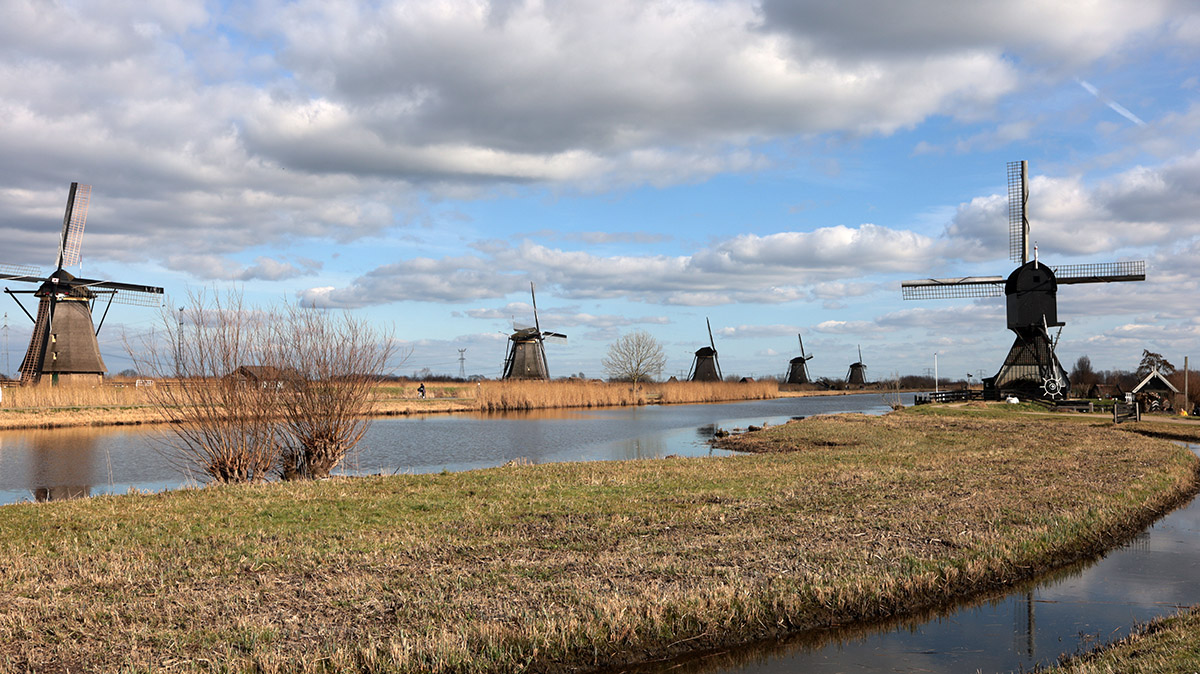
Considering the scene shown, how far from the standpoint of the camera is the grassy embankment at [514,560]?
5879 mm

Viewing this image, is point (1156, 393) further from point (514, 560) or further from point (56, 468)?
point (56, 468)

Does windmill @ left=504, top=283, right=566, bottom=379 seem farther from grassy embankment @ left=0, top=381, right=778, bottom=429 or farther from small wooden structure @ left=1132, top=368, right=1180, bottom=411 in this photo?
small wooden structure @ left=1132, top=368, right=1180, bottom=411

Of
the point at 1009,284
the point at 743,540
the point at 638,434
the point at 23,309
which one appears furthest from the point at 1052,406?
the point at 23,309

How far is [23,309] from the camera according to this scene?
150 feet

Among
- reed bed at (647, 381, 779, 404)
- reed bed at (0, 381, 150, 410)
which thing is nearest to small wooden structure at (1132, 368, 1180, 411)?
reed bed at (647, 381, 779, 404)

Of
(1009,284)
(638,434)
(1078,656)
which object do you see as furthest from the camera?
(1009,284)

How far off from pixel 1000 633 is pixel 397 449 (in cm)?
2093

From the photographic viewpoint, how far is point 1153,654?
550 cm

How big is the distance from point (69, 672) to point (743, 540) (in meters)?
6.25

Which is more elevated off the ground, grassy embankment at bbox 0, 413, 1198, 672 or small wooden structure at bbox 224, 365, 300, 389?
small wooden structure at bbox 224, 365, 300, 389

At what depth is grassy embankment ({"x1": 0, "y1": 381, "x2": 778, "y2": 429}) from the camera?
116 feet

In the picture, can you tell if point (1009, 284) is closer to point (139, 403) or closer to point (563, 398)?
A: point (563, 398)

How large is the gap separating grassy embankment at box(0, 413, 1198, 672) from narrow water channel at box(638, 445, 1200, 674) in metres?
0.26

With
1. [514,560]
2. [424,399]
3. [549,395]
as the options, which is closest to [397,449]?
[514,560]
